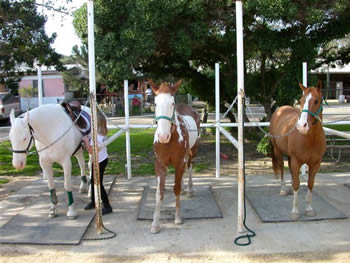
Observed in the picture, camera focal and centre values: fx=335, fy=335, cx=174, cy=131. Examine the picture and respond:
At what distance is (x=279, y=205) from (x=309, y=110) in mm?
1827

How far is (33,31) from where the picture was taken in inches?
334

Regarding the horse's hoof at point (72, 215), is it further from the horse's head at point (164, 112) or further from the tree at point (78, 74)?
the tree at point (78, 74)

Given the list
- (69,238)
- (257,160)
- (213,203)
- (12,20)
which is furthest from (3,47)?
(257,160)

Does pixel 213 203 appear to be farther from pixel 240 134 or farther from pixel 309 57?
pixel 309 57

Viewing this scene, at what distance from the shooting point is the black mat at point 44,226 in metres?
4.42

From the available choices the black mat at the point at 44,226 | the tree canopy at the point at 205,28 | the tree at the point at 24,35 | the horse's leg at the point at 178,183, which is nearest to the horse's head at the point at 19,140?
the black mat at the point at 44,226

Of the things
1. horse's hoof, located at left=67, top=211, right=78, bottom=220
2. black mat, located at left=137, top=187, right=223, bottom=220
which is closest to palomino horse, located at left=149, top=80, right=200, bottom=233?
black mat, located at left=137, top=187, right=223, bottom=220

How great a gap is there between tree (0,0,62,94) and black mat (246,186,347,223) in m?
5.97

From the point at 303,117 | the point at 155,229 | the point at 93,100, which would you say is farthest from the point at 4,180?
the point at 303,117

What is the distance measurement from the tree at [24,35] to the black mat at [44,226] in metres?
4.07

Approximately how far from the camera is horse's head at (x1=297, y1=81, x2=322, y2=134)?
4.46 metres

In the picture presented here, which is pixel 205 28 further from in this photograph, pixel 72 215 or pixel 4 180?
pixel 4 180

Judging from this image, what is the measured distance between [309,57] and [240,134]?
16.4 ft

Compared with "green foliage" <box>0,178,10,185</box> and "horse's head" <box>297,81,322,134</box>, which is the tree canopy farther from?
"green foliage" <box>0,178,10,185</box>
